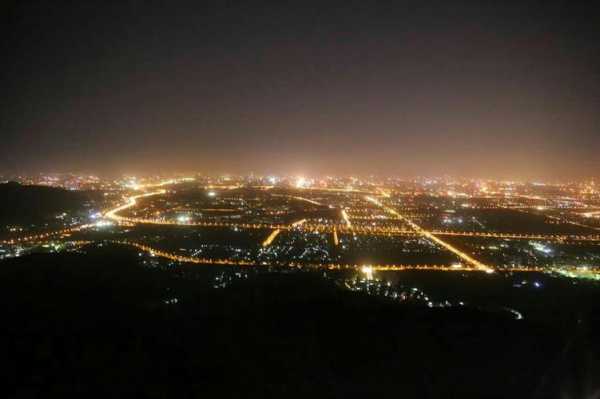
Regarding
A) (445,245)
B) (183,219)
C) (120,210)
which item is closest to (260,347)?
(445,245)

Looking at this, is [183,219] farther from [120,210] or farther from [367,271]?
[367,271]

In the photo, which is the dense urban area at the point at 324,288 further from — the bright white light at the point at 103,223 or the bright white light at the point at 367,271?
the bright white light at the point at 103,223

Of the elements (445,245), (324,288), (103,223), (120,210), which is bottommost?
(324,288)

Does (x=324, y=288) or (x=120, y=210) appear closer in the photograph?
(x=324, y=288)

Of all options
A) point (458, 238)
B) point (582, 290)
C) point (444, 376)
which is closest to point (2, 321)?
point (444, 376)

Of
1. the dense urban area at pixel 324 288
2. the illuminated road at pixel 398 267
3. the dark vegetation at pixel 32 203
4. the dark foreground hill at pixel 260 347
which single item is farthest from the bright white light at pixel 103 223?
the dark foreground hill at pixel 260 347

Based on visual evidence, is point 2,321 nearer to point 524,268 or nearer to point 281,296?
point 281,296

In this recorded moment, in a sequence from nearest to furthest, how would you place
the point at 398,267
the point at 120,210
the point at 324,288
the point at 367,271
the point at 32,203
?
the point at 324,288
the point at 367,271
the point at 398,267
the point at 32,203
the point at 120,210

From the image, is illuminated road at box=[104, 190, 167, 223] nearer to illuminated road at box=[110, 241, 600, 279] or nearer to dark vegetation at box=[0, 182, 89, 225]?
dark vegetation at box=[0, 182, 89, 225]
